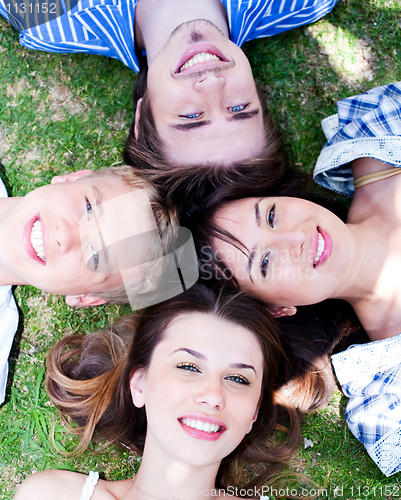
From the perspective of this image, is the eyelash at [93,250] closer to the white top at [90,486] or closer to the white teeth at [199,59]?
the white teeth at [199,59]

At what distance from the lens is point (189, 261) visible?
2.96 metres

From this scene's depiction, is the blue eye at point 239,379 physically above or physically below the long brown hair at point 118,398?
above

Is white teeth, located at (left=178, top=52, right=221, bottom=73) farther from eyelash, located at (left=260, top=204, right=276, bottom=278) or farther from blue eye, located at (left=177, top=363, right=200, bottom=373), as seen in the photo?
blue eye, located at (left=177, top=363, right=200, bottom=373)

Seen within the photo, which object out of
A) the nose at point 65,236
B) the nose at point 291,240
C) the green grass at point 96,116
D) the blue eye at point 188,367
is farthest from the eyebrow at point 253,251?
the green grass at point 96,116

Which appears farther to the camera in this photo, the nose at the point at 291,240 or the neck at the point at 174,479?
the neck at the point at 174,479

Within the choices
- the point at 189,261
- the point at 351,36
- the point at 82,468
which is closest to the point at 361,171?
the point at 351,36

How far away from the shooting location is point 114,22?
9.95 ft

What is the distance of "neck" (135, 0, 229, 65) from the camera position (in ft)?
9.53

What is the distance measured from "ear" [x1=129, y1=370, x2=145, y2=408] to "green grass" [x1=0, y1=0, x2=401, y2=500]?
2.59 feet

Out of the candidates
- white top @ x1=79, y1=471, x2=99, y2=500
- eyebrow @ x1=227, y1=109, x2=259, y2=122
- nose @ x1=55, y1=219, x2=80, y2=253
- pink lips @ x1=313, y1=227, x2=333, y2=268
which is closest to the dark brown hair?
eyebrow @ x1=227, y1=109, x2=259, y2=122

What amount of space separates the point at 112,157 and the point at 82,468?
7.77ft

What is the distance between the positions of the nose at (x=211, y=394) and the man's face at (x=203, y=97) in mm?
1323

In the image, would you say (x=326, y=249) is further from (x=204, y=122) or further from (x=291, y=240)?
(x=204, y=122)

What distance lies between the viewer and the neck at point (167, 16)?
2.91m
